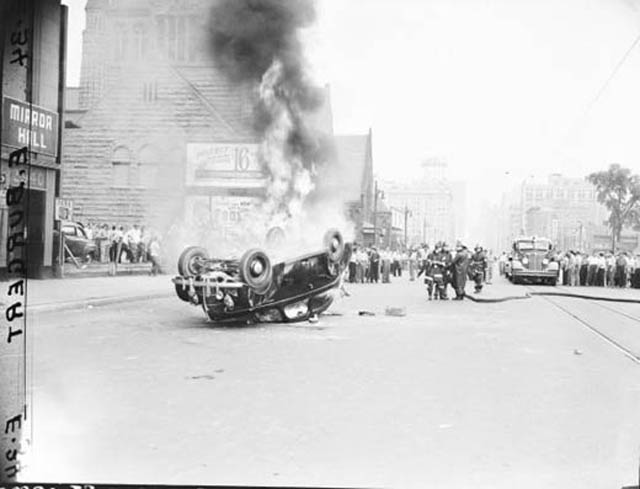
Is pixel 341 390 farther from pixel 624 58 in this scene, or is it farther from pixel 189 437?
pixel 624 58

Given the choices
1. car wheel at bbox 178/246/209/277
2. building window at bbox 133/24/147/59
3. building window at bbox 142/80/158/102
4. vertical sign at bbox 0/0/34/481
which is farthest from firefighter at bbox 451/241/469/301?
vertical sign at bbox 0/0/34/481

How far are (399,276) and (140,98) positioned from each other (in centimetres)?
1746

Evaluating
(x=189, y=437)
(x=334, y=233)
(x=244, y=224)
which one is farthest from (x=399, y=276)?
A: (x=189, y=437)

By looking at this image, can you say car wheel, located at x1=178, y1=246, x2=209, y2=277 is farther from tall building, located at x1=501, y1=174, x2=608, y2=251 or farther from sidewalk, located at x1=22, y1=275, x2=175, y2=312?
tall building, located at x1=501, y1=174, x2=608, y2=251

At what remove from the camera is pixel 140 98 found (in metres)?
3.67

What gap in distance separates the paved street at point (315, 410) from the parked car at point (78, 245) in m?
0.30

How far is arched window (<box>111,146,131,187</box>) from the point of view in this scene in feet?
11.8

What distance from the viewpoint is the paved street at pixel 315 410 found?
9.07 ft

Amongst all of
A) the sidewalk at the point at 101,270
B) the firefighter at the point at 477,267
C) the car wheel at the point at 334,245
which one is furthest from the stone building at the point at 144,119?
the firefighter at the point at 477,267

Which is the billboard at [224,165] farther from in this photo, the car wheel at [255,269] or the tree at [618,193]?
the tree at [618,193]

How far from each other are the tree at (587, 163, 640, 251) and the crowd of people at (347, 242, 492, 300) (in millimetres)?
5221

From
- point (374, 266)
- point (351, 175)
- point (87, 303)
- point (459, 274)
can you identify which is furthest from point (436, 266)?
point (87, 303)

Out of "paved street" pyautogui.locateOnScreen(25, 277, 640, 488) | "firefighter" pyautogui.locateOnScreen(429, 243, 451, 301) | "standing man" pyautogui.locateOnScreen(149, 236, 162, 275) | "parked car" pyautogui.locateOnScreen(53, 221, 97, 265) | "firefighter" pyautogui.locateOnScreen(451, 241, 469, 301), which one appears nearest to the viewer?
"paved street" pyautogui.locateOnScreen(25, 277, 640, 488)

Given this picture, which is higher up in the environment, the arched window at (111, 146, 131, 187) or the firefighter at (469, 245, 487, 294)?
the arched window at (111, 146, 131, 187)
